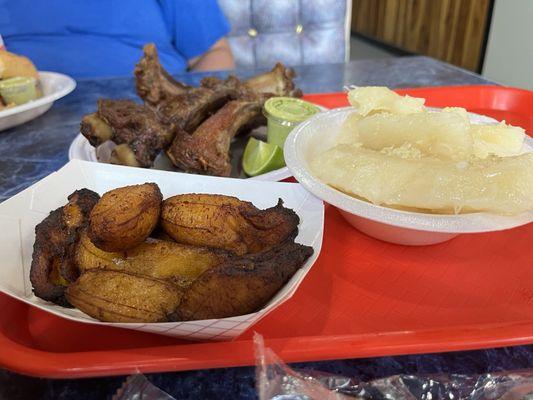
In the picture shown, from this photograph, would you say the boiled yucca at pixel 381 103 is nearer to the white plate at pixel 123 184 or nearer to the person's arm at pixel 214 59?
the white plate at pixel 123 184

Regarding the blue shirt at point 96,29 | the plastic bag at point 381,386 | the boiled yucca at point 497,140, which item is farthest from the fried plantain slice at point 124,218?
the blue shirt at point 96,29

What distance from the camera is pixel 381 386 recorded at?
2.44ft

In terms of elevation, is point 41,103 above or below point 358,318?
above

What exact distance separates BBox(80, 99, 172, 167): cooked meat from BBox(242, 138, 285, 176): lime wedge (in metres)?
0.25

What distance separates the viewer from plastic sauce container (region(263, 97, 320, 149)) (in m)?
1.45

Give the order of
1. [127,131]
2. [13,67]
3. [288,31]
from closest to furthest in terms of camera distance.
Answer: [127,131], [13,67], [288,31]

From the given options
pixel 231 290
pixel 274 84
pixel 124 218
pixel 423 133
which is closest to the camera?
pixel 231 290

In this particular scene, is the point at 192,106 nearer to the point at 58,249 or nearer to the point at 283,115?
the point at 283,115

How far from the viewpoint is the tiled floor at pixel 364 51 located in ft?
19.3

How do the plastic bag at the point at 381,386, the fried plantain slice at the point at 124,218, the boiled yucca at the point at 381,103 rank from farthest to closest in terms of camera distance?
the boiled yucca at the point at 381,103
the fried plantain slice at the point at 124,218
the plastic bag at the point at 381,386

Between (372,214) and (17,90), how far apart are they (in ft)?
4.70

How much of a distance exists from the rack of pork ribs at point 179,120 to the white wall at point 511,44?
10.3 ft

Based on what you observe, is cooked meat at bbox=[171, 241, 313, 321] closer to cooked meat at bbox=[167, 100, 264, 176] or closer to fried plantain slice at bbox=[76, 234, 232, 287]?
fried plantain slice at bbox=[76, 234, 232, 287]

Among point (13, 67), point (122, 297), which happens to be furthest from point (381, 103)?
point (13, 67)
